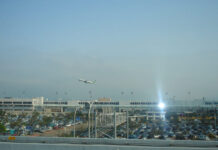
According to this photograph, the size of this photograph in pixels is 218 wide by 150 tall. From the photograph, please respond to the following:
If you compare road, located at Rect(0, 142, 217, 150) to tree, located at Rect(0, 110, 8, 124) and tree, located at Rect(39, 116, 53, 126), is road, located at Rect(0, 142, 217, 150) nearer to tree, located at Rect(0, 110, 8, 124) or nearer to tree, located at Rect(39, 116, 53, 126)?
tree, located at Rect(39, 116, 53, 126)

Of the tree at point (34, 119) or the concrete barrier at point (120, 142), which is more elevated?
the tree at point (34, 119)

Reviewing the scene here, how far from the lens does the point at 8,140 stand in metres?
5.43

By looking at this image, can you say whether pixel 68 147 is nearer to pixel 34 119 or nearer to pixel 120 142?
pixel 120 142

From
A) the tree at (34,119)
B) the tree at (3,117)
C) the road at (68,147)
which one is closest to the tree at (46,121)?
the tree at (34,119)

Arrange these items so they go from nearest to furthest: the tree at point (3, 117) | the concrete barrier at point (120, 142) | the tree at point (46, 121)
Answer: the concrete barrier at point (120, 142), the tree at point (46, 121), the tree at point (3, 117)

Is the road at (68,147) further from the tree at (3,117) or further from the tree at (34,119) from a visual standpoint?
the tree at (3,117)

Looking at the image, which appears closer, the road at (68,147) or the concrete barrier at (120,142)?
the road at (68,147)

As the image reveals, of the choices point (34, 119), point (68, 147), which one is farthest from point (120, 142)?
point (34, 119)

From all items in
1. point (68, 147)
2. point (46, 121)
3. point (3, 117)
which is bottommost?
point (68, 147)

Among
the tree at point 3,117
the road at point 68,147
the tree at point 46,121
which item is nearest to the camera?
the road at point 68,147

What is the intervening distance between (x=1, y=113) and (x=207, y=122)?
716cm

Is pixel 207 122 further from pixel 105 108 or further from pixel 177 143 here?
pixel 105 108

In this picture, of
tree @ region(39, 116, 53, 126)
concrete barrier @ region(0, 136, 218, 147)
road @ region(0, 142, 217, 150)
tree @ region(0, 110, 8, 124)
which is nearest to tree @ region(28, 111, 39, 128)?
tree @ region(39, 116, 53, 126)

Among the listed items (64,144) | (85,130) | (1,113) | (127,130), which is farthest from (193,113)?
(1,113)
